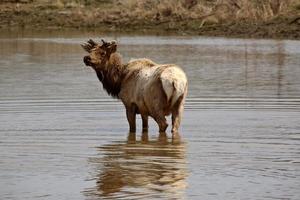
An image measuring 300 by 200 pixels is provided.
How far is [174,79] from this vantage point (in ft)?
45.9

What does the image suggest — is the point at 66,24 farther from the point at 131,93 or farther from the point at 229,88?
the point at 131,93

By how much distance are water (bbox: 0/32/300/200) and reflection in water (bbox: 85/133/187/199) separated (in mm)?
13

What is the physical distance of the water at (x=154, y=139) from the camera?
10625mm

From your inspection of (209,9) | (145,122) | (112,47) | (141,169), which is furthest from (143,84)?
(209,9)

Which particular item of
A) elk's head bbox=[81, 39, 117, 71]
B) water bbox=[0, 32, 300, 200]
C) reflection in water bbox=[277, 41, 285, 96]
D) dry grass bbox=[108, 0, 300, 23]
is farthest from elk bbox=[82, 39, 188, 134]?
dry grass bbox=[108, 0, 300, 23]

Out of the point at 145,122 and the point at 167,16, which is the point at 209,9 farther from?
the point at 145,122

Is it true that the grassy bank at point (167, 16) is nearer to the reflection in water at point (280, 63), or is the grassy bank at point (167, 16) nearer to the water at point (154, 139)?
the reflection in water at point (280, 63)

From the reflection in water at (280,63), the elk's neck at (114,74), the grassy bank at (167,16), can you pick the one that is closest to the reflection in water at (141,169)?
the elk's neck at (114,74)

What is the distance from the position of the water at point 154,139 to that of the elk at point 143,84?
14.0 inches

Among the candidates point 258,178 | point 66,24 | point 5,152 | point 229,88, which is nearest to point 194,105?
point 229,88

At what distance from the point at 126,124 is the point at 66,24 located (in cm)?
2727

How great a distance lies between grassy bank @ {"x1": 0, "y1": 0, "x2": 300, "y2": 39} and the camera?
36.4 meters

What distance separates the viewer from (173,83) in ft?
45.9

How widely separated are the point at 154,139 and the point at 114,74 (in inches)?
62.2
